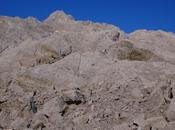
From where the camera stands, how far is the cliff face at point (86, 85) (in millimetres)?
29625

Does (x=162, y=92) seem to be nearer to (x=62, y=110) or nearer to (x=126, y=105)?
(x=126, y=105)

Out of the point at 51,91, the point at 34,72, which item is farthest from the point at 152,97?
the point at 34,72

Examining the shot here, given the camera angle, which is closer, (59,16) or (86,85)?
(86,85)

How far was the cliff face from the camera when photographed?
2962 centimetres

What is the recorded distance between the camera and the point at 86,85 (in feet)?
108

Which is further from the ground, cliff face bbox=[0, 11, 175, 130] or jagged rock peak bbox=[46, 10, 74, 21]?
jagged rock peak bbox=[46, 10, 74, 21]

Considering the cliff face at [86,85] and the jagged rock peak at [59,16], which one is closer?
the cliff face at [86,85]

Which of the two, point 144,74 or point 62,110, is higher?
point 144,74

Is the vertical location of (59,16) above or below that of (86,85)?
above

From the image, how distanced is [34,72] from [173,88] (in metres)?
12.3

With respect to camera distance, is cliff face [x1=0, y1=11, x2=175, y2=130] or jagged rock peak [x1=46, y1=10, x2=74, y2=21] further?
jagged rock peak [x1=46, y1=10, x2=74, y2=21]

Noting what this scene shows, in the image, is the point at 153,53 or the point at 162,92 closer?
the point at 162,92

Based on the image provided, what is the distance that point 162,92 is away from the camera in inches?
1177

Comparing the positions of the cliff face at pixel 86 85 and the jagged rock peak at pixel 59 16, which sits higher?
the jagged rock peak at pixel 59 16
